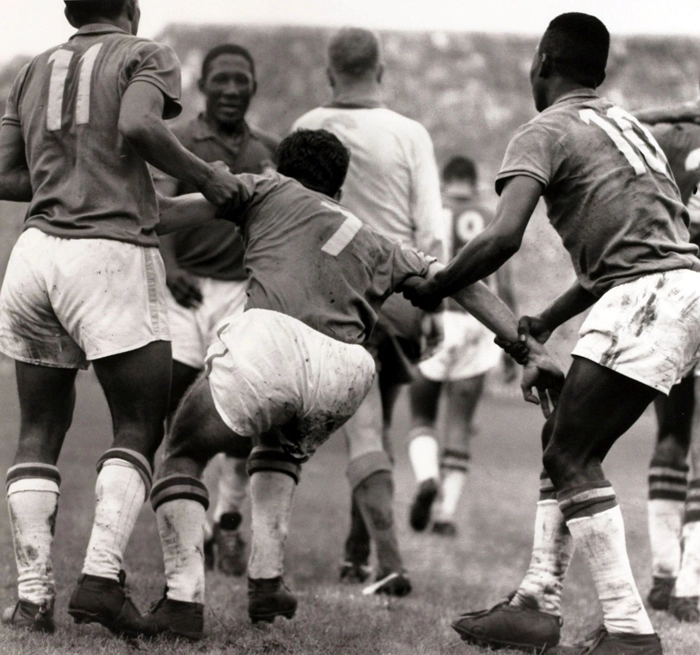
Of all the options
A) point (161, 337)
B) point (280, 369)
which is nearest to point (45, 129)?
point (161, 337)

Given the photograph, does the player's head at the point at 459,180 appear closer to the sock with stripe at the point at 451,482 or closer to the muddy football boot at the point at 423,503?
the sock with stripe at the point at 451,482

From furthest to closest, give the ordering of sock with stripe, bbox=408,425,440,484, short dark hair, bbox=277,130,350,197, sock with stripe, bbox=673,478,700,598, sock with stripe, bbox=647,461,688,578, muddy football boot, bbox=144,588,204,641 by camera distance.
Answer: sock with stripe, bbox=408,425,440,484 → sock with stripe, bbox=647,461,688,578 → sock with stripe, bbox=673,478,700,598 → short dark hair, bbox=277,130,350,197 → muddy football boot, bbox=144,588,204,641

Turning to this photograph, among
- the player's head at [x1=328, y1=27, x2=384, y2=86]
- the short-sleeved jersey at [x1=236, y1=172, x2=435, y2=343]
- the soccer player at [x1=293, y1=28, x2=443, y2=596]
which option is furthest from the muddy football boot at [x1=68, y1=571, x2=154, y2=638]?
the player's head at [x1=328, y1=27, x2=384, y2=86]

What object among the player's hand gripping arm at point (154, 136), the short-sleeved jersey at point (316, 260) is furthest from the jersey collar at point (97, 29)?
the short-sleeved jersey at point (316, 260)

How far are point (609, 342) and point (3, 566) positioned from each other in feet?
9.43

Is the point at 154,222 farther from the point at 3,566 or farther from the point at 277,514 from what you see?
the point at 3,566

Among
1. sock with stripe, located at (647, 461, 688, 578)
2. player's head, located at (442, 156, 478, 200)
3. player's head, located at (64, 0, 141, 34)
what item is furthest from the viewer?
player's head, located at (442, 156, 478, 200)

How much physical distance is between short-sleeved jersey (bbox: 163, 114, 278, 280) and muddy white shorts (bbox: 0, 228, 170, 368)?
1645 millimetres

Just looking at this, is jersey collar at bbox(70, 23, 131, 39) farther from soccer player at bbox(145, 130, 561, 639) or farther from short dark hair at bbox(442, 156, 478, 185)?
short dark hair at bbox(442, 156, 478, 185)

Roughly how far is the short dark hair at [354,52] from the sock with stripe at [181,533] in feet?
8.10

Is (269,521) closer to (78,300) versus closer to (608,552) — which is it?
(78,300)

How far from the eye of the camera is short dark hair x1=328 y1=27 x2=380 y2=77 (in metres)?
5.46

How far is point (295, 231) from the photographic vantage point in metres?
3.91

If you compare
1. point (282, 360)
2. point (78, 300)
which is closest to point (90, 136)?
point (78, 300)
